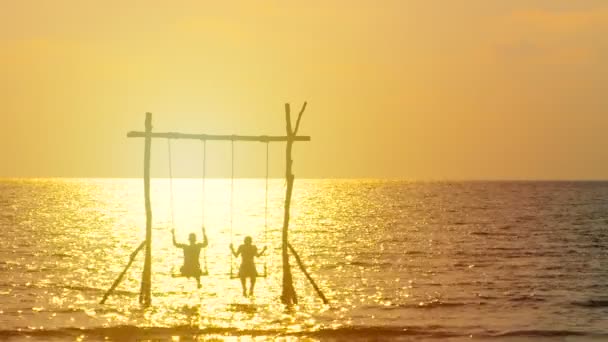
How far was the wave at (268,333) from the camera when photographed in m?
26.5

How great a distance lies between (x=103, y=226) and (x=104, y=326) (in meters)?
62.9

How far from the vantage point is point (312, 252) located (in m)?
60.0

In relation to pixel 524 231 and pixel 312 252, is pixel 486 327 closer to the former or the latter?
pixel 312 252

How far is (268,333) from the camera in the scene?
2681 centimetres

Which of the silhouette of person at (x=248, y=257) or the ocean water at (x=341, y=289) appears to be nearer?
the ocean water at (x=341, y=289)

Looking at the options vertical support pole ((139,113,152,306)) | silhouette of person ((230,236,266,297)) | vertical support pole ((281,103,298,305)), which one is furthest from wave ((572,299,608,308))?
vertical support pole ((139,113,152,306))

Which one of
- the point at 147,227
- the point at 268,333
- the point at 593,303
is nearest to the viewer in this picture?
the point at 268,333

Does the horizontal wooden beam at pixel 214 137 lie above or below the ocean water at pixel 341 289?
above

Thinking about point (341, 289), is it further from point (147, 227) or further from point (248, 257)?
point (147, 227)

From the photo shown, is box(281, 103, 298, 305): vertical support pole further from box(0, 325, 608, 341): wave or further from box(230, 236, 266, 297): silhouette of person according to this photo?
box(0, 325, 608, 341): wave

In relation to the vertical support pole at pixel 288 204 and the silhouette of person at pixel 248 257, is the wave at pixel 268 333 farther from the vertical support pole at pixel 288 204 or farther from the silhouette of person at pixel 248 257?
the vertical support pole at pixel 288 204

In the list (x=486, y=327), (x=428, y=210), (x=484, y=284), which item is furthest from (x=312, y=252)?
(x=428, y=210)

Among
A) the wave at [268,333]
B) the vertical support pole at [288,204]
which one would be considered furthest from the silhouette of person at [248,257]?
the wave at [268,333]

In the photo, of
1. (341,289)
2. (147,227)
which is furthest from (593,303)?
(147,227)
